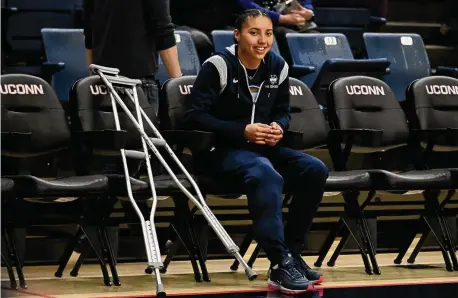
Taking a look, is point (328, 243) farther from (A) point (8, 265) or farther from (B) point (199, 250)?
(A) point (8, 265)

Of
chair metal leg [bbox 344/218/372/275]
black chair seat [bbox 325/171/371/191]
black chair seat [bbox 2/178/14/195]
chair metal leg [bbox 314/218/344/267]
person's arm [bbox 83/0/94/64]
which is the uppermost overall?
person's arm [bbox 83/0/94/64]

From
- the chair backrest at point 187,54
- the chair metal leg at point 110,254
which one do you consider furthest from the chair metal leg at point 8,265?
the chair backrest at point 187,54

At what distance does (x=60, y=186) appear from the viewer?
4.01m

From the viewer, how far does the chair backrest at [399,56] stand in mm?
6520

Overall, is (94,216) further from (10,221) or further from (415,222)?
(415,222)

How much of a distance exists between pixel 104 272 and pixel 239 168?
0.72m

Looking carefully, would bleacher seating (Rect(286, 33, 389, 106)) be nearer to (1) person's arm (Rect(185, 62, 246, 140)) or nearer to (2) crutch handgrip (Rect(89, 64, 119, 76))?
(1) person's arm (Rect(185, 62, 246, 140))

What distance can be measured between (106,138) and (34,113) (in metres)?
0.45

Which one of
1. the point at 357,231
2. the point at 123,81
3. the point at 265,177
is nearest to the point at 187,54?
the point at 123,81

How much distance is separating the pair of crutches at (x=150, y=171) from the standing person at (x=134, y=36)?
167 millimetres

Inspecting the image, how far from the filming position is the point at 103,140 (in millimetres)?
4250

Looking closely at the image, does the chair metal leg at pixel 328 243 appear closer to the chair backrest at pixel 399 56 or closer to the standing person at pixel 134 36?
the standing person at pixel 134 36

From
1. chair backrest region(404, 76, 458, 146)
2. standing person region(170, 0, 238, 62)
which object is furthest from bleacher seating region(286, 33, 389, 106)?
chair backrest region(404, 76, 458, 146)

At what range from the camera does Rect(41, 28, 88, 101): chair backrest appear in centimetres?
558
